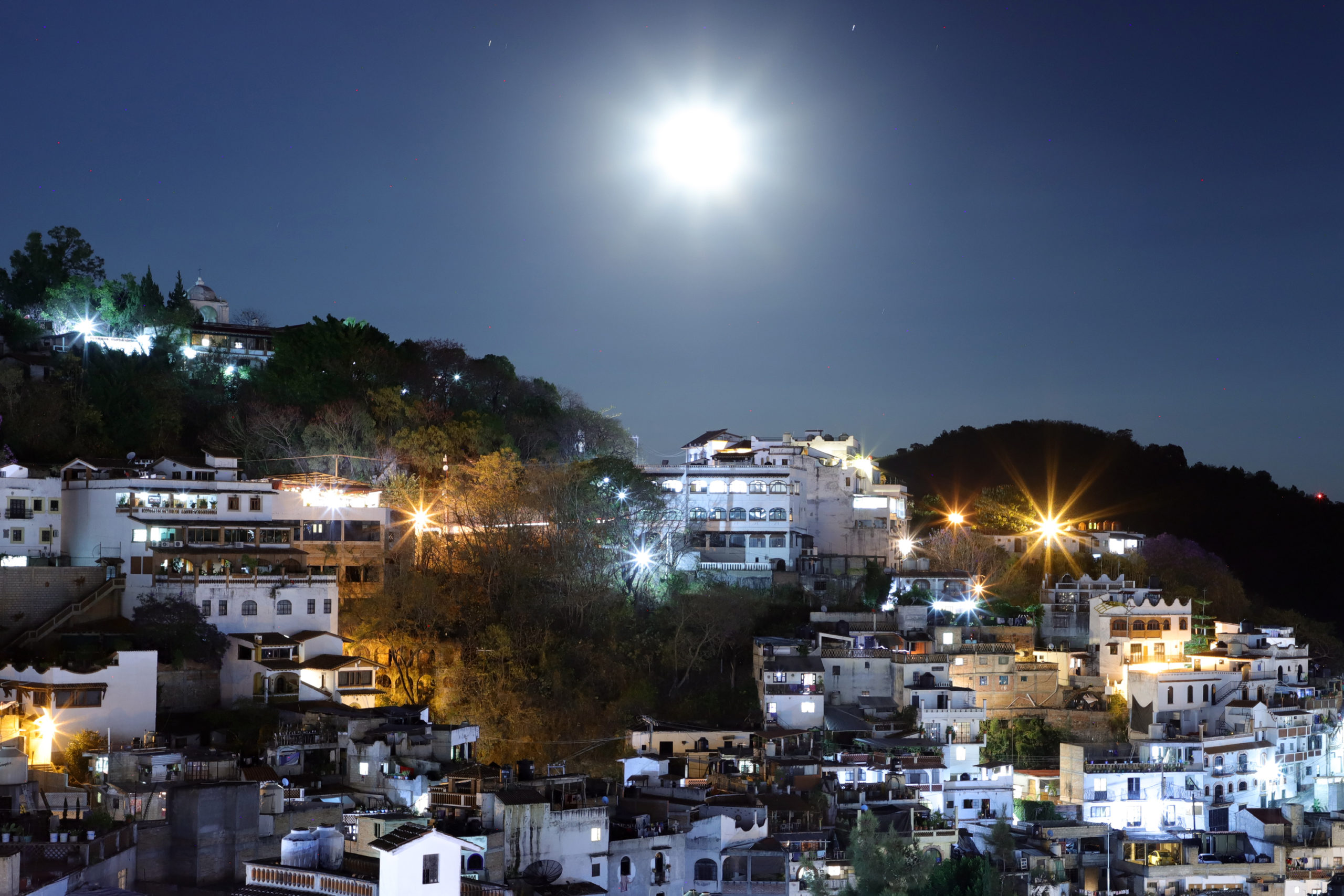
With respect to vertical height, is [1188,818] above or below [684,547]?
below

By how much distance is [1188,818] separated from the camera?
35281 mm

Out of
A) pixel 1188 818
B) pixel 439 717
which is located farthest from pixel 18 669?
pixel 1188 818

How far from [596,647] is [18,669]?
13144mm

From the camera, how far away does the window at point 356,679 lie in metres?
31.9

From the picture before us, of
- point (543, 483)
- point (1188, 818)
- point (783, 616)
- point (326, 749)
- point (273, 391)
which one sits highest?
point (273, 391)

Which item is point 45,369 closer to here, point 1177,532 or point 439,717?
point 439,717

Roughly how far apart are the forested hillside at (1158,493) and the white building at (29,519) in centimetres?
3863

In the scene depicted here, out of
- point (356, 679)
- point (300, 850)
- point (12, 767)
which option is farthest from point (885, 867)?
point (12, 767)

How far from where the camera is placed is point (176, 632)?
30734 mm

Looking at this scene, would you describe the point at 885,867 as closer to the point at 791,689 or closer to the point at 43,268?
the point at 791,689

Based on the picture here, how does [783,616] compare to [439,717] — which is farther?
[783,616]

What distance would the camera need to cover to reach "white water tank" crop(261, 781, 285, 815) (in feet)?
77.3

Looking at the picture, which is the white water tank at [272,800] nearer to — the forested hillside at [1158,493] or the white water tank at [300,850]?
the white water tank at [300,850]

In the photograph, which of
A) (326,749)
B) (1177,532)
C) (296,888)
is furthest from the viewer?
(1177,532)
